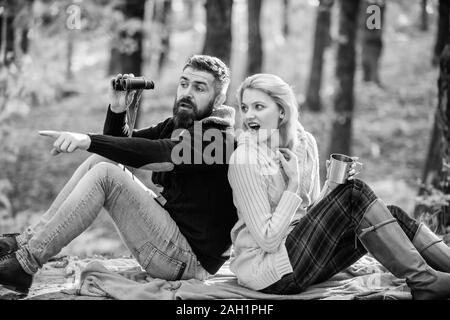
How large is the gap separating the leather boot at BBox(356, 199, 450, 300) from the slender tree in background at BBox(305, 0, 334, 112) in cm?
1070

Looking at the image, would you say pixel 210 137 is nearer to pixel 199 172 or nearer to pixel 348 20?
pixel 199 172

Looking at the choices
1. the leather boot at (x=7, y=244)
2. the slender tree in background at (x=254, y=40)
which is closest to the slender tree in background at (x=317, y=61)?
the slender tree in background at (x=254, y=40)

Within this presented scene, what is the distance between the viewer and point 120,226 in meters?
3.50

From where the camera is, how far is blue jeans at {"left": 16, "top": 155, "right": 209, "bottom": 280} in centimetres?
325

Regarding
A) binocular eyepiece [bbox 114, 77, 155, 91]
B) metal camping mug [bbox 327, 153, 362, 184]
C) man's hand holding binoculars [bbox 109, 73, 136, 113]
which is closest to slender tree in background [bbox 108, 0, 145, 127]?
man's hand holding binoculars [bbox 109, 73, 136, 113]

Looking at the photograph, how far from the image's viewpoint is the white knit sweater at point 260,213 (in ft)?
10.7

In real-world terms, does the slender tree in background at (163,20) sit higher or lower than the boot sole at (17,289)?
higher

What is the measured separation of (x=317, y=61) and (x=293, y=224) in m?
10.6

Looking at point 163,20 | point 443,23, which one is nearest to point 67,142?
point 443,23

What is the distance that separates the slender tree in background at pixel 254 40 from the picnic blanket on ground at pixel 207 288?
27.2ft

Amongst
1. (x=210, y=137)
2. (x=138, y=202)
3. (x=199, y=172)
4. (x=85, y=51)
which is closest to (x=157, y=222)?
(x=138, y=202)

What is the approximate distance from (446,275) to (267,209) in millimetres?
1056

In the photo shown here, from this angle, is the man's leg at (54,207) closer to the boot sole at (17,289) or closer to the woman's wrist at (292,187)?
the boot sole at (17,289)
